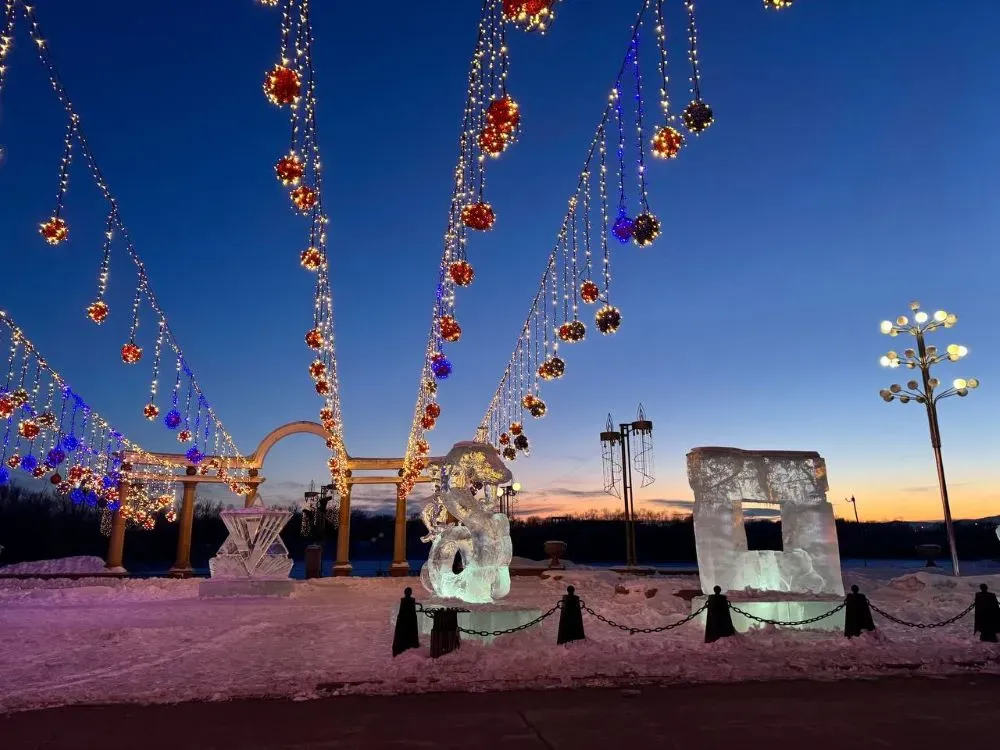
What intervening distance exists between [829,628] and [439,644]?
5.97 metres

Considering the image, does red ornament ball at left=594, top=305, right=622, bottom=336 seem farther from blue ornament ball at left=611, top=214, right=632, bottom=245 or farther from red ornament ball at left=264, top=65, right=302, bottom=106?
red ornament ball at left=264, top=65, right=302, bottom=106

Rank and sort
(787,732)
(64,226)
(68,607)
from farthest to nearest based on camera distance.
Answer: (68,607) < (64,226) < (787,732)

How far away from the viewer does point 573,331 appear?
942 cm

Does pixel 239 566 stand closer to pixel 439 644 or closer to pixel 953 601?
pixel 439 644

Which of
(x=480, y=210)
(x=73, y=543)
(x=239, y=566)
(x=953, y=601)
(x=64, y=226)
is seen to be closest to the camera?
(x=480, y=210)

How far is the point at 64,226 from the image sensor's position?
747 centimetres

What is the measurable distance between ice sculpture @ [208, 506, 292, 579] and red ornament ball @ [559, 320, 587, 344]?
40.2ft

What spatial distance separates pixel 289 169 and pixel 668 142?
12.5 ft

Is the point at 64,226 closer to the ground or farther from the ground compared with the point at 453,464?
farther from the ground

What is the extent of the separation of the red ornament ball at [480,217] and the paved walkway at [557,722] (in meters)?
4.78

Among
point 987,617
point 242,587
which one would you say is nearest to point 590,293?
point 987,617

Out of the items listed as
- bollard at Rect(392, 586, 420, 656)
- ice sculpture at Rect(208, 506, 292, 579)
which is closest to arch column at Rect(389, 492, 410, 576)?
ice sculpture at Rect(208, 506, 292, 579)

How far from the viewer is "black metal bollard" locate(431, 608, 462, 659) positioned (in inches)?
286

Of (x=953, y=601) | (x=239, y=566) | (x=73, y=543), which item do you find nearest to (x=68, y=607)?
(x=239, y=566)
